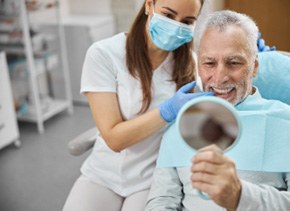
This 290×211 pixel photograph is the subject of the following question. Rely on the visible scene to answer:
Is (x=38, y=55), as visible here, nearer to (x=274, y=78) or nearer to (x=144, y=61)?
(x=144, y=61)

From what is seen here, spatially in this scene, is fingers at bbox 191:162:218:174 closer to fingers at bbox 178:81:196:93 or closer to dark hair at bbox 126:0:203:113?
fingers at bbox 178:81:196:93

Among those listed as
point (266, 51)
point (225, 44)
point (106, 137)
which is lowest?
point (106, 137)

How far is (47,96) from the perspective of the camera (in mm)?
3752

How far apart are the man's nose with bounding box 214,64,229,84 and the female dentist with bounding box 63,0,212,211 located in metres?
0.30

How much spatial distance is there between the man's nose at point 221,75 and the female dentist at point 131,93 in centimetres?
30

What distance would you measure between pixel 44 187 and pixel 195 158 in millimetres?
2104

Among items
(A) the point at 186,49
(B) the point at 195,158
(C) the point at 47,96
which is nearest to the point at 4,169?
(C) the point at 47,96

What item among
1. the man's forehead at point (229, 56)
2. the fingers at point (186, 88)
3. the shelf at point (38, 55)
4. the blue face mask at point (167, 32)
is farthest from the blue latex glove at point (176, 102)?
the shelf at point (38, 55)

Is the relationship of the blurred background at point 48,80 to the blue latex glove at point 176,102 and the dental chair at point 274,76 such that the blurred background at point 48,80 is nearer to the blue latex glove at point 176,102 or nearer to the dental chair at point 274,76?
the dental chair at point 274,76

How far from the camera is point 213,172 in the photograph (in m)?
0.72

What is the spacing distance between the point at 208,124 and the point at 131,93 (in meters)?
0.72

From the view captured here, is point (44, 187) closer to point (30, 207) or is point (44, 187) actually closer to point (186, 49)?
point (30, 207)

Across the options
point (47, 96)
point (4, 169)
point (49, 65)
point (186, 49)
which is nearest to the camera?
point (186, 49)

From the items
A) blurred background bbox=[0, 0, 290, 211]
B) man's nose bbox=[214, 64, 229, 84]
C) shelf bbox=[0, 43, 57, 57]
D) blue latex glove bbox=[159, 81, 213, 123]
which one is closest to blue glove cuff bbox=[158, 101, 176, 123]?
blue latex glove bbox=[159, 81, 213, 123]
